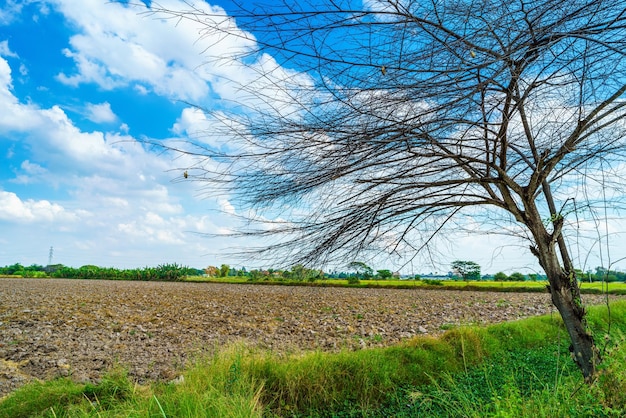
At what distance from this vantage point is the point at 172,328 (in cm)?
786

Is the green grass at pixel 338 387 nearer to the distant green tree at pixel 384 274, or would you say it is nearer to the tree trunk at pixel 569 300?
the tree trunk at pixel 569 300

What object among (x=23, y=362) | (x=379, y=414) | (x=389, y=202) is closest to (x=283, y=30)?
(x=389, y=202)

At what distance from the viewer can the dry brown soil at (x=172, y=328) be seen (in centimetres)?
534

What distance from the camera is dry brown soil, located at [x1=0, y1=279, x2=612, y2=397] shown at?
5.34 m

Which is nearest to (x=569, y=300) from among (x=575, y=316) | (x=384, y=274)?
(x=575, y=316)

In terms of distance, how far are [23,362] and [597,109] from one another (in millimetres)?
7095

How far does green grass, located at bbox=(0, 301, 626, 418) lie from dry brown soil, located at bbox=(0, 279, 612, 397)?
0.70 m

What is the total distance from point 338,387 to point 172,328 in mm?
4778

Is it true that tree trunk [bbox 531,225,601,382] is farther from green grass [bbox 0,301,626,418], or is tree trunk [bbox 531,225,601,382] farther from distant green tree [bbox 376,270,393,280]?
distant green tree [bbox 376,270,393,280]

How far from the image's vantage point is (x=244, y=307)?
11.0m

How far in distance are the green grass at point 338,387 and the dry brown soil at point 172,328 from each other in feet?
2.29

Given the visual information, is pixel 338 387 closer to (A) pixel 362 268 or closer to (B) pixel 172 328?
(A) pixel 362 268

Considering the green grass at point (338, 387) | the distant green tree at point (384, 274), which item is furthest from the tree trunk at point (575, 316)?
the distant green tree at point (384, 274)

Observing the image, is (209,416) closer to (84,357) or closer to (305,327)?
(84,357)
